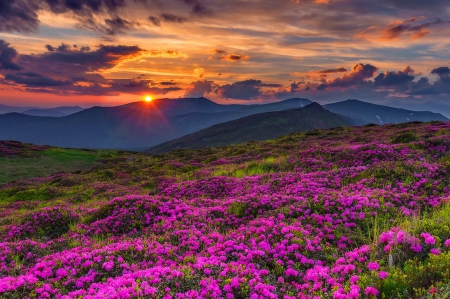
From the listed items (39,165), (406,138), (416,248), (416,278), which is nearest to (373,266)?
(416,278)

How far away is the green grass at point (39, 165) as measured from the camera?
164 feet

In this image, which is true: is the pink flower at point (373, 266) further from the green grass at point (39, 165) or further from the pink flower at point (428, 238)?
the green grass at point (39, 165)

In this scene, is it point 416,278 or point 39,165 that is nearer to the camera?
point 416,278

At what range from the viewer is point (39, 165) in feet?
201

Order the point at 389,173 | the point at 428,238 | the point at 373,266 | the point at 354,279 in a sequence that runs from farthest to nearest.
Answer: the point at 389,173, the point at 428,238, the point at 373,266, the point at 354,279

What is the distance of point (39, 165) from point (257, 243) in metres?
66.9

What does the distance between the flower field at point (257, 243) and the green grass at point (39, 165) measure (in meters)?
42.0

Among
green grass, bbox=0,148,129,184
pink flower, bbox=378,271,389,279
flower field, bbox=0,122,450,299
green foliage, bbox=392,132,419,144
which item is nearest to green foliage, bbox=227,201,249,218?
flower field, bbox=0,122,450,299

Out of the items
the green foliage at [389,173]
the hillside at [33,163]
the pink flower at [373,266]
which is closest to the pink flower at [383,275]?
the pink flower at [373,266]

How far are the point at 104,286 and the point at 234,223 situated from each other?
6.04m

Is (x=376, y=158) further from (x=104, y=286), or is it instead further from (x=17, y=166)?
(x=17, y=166)

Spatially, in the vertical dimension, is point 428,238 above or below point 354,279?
above

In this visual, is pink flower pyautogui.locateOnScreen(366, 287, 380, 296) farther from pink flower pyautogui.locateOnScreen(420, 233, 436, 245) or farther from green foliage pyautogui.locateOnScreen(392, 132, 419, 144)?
green foliage pyautogui.locateOnScreen(392, 132, 419, 144)

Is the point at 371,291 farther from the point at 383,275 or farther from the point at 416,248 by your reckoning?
the point at 416,248
